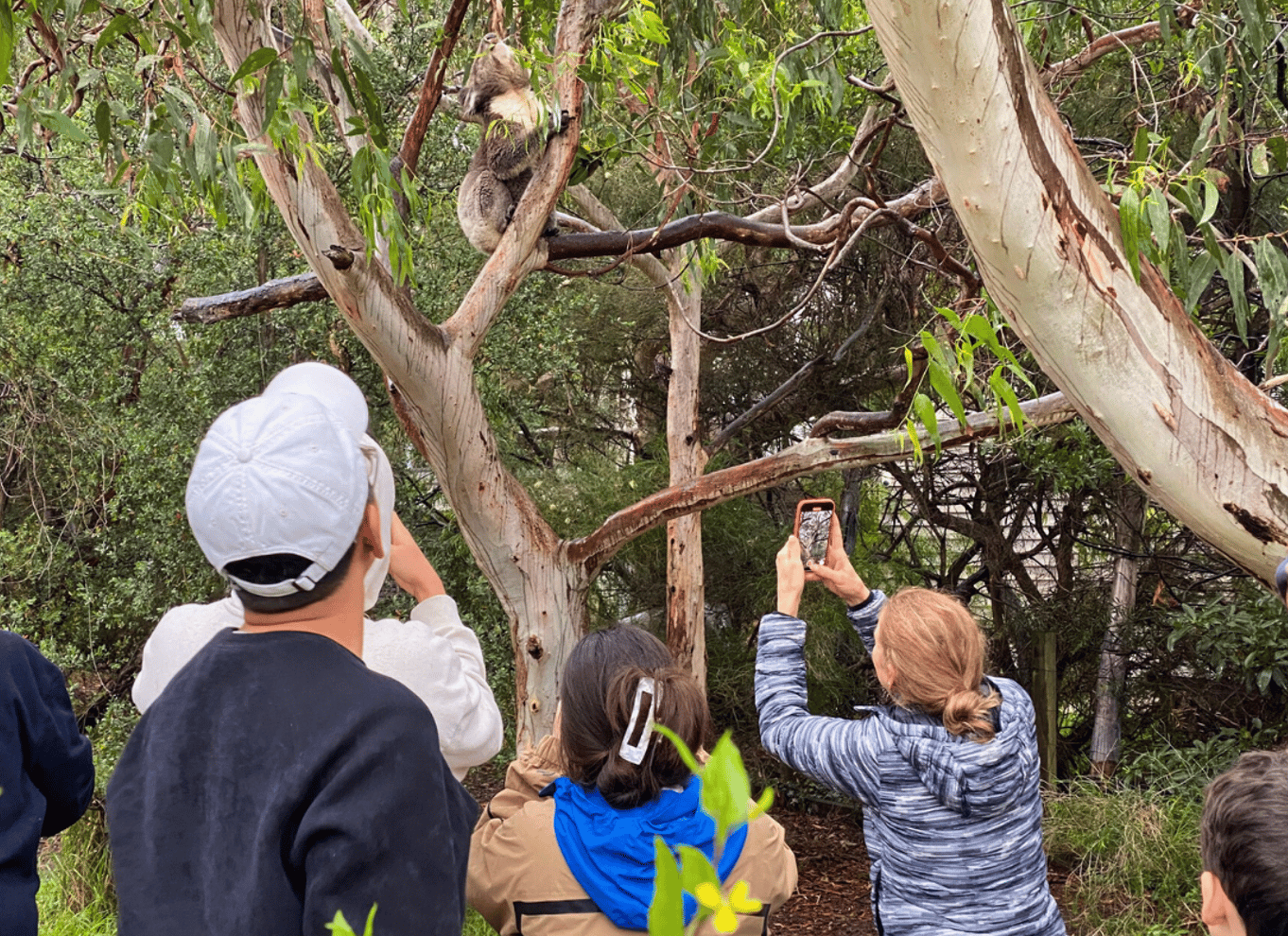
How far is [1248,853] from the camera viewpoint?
1156mm

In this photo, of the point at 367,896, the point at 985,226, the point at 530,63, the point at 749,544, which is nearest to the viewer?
the point at 367,896

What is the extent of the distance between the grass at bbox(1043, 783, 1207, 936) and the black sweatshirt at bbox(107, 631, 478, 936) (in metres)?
3.91

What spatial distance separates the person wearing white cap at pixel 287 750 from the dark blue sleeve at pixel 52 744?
2.35 feet

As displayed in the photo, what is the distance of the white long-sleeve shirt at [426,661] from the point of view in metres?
1.33

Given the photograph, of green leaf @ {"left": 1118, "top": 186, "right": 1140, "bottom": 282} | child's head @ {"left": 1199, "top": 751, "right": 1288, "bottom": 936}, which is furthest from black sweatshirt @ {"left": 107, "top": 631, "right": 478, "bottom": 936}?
green leaf @ {"left": 1118, "top": 186, "right": 1140, "bottom": 282}

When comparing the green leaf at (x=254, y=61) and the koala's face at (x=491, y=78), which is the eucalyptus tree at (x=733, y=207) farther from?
the koala's face at (x=491, y=78)

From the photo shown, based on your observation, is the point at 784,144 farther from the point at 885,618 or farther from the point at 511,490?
the point at 885,618

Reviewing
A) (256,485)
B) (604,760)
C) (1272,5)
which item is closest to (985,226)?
(604,760)

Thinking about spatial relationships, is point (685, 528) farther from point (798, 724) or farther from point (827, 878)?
point (798, 724)

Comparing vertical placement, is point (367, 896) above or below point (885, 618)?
above

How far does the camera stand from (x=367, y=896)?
94cm

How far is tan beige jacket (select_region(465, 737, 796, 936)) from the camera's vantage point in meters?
1.57

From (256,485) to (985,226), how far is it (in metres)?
1.08

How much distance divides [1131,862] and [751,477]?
2.21 meters
